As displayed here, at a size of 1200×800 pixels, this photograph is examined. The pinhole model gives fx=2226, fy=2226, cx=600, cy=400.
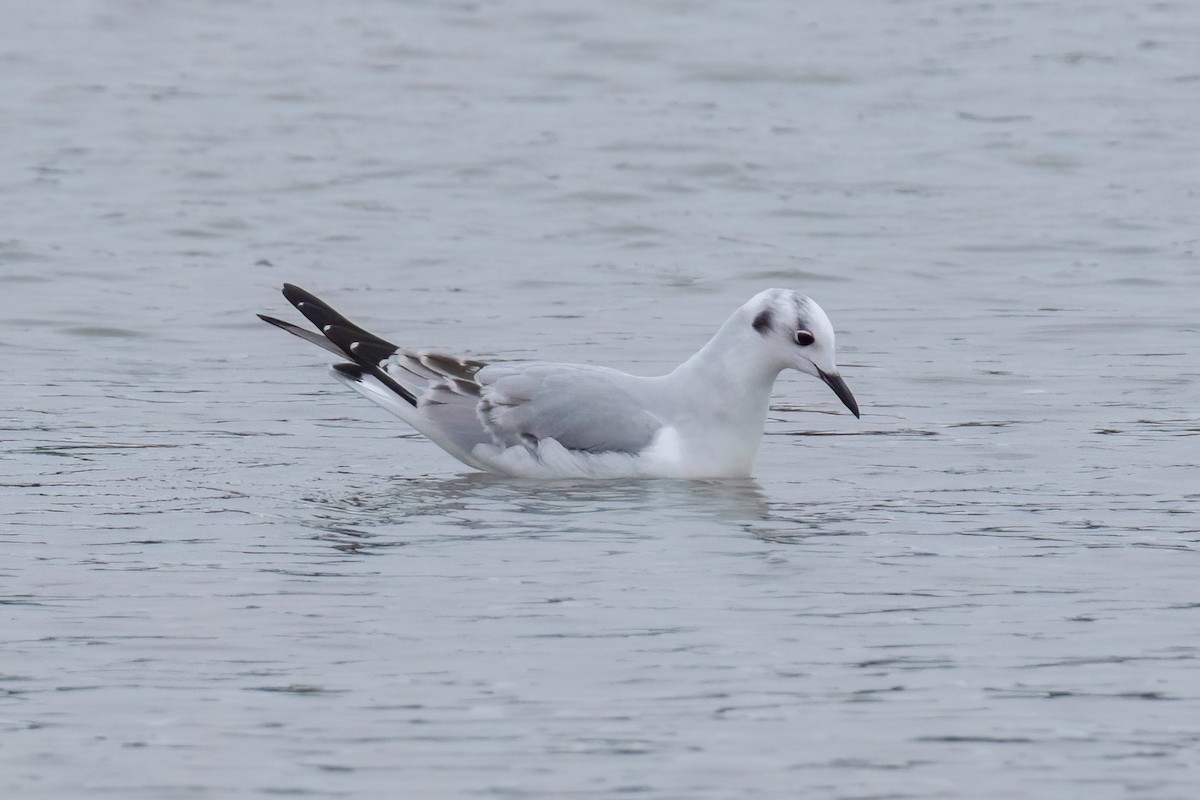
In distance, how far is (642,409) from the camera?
9109mm

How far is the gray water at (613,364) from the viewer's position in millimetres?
5832

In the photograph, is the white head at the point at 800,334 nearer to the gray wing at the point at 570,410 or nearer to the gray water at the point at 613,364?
the gray water at the point at 613,364

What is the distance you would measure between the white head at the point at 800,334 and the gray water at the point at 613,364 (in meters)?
0.47

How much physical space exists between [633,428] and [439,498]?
32.9 inches

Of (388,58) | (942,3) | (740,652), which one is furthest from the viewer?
(942,3)

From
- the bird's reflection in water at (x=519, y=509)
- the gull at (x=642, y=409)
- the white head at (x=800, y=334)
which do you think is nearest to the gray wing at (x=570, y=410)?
the gull at (x=642, y=409)

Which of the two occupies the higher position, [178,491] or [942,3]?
[942,3]

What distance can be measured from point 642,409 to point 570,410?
0.30m

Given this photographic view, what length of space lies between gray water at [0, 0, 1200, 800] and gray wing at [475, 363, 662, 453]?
25 centimetres

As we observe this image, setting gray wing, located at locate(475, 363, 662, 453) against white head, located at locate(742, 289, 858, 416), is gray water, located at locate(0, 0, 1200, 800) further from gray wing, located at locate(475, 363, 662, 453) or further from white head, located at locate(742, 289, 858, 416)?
white head, located at locate(742, 289, 858, 416)

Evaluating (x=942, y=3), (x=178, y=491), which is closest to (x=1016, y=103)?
(x=942, y=3)

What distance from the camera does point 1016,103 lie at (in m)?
19.9

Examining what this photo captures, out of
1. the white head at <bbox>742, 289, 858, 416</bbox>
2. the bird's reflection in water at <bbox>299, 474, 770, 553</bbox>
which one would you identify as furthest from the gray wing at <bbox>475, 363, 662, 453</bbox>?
the white head at <bbox>742, 289, 858, 416</bbox>

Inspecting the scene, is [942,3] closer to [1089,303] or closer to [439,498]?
[1089,303]
